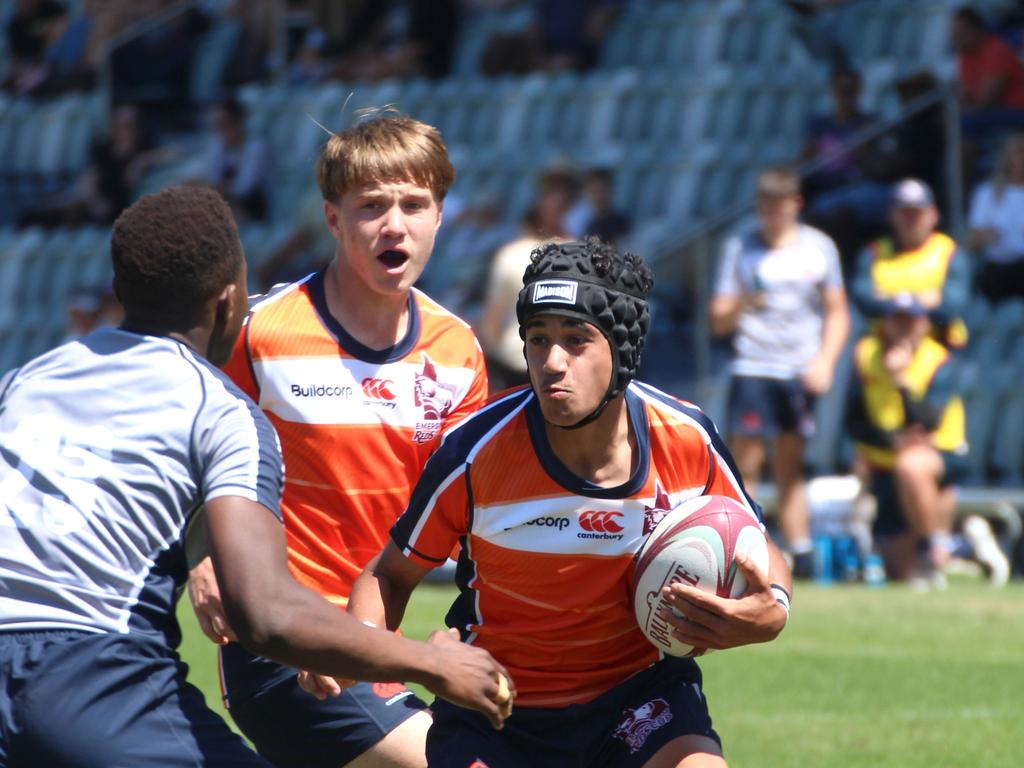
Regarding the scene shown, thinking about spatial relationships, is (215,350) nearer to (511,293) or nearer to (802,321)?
(511,293)

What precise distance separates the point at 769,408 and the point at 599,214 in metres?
2.90

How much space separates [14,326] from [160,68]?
3132 millimetres

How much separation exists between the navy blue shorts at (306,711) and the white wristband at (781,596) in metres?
1.07

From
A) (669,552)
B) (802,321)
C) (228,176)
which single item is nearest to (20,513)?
(669,552)

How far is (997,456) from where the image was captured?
504 inches

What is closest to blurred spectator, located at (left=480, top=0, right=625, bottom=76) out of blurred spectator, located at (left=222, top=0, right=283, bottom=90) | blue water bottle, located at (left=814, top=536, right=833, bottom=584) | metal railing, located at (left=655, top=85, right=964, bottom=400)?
blurred spectator, located at (left=222, top=0, right=283, bottom=90)

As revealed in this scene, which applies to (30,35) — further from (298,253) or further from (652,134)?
(652,134)

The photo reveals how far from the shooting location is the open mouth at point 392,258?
5.22 m

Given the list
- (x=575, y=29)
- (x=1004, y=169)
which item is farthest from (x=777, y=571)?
(x=575, y=29)

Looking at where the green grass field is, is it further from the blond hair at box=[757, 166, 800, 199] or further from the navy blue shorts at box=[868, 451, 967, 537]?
the blond hair at box=[757, 166, 800, 199]

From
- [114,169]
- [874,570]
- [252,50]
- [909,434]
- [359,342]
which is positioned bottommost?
[874,570]

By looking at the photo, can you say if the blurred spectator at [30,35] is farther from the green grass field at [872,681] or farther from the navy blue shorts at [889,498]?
the navy blue shorts at [889,498]

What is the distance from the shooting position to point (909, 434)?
1166 cm

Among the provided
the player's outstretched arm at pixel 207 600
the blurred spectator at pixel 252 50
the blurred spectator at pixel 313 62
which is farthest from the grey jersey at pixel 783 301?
the blurred spectator at pixel 252 50
